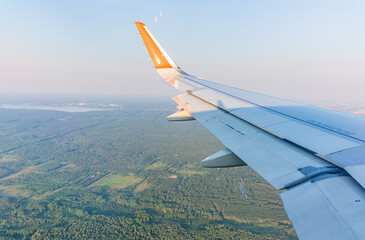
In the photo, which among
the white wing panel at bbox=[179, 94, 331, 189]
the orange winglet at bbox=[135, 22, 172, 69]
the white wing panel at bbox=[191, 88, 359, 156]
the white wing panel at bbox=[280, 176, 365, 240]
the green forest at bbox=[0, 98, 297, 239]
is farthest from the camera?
the green forest at bbox=[0, 98, 297, 239]

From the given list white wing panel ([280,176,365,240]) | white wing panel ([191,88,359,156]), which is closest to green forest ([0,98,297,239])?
white wing panel ([191,88,359,156])

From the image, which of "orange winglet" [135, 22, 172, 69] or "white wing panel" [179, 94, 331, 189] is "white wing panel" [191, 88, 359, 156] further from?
"orange winglet" [135, 22, 172, 69]

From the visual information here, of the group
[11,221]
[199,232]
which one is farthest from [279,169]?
[11,221]

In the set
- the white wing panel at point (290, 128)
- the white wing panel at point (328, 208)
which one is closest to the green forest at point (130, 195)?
the white wing panel at point (290, 128)

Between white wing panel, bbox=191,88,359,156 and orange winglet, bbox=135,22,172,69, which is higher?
orange winglet, bbox=135,22,172,69

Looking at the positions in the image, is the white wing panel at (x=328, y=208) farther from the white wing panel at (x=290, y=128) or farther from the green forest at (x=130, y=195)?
the green forest at (x=130, y=195)

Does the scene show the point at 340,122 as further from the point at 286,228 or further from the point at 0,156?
the point at 0,156
